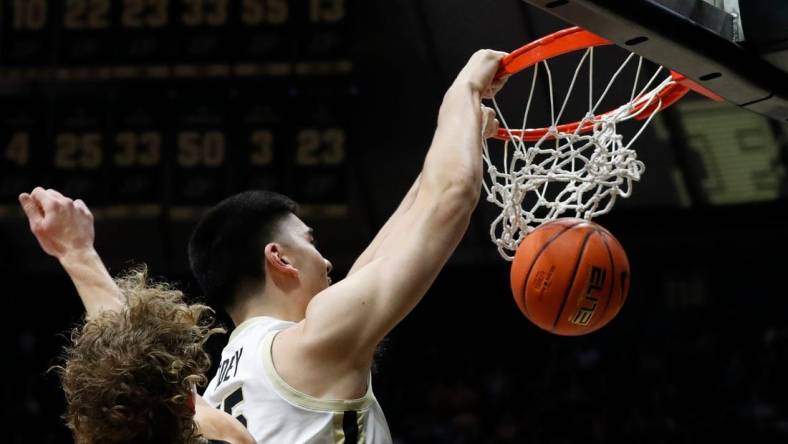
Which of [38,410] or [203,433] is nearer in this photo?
[203,433]

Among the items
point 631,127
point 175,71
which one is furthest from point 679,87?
point 631,127

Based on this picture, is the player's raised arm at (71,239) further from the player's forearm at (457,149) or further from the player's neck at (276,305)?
the player's forearm at (457,149)

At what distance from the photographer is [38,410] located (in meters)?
9.14

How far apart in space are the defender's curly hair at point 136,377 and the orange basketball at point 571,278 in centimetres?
103

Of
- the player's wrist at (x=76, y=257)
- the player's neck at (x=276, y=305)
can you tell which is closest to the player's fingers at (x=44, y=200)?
the player's wrist at (x=76, y=257)

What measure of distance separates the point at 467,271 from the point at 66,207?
8091 millimetres

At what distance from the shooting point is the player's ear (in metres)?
2.79

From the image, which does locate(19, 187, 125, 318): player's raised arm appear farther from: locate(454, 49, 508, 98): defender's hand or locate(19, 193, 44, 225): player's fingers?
locate(454, 49, 508, 98): defender's hand

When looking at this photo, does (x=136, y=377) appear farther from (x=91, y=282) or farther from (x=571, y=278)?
(x=571, y=278)

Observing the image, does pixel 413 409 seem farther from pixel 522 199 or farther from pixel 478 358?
pixel 522 199

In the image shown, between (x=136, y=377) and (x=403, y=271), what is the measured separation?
2.00 ft

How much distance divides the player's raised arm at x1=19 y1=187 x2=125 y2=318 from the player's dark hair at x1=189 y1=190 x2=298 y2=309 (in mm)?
289

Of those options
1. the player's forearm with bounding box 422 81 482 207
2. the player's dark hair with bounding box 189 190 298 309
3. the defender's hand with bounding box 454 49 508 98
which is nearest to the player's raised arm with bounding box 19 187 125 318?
the player's dark hair with bounding box 189 190 298 309

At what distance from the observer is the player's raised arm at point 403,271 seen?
2289 millimetres
